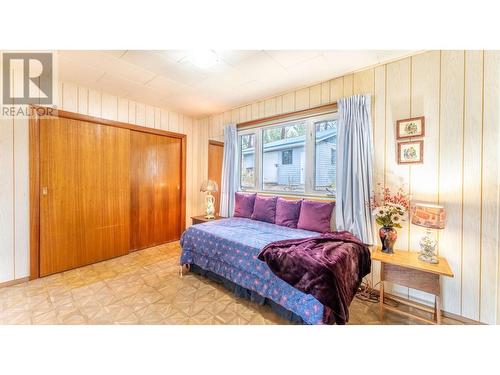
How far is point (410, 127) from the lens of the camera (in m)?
1.94

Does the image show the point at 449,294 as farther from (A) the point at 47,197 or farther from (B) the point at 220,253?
(A) the point at 47,197

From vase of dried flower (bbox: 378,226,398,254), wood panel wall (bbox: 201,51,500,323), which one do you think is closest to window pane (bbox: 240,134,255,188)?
wood panel wall (bbox: 201,51,500,323)

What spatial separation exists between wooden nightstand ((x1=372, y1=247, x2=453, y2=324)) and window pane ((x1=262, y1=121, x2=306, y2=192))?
1.34m

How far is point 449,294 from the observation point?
1.76 m

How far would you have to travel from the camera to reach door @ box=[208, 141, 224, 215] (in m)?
3.93

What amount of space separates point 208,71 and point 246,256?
81.5 inches

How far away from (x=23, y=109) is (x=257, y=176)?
9.80 feet

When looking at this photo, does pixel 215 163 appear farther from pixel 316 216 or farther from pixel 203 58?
pixel 316 216

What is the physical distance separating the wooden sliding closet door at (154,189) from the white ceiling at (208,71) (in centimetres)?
83

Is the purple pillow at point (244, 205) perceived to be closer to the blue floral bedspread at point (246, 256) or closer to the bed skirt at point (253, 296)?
the blue floral bedspread at point (246, 256)

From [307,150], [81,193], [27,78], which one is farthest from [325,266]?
[27,78]

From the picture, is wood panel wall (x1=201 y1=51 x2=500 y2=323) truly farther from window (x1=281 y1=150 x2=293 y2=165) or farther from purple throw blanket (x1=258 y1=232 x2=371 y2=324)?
window (x1=281 y1=150 x2=293 y2=165)

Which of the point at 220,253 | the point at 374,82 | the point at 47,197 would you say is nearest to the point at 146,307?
the point at 220,253

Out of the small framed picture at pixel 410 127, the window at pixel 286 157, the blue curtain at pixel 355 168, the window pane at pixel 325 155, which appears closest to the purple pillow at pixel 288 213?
the window pane at pixel 325 155
